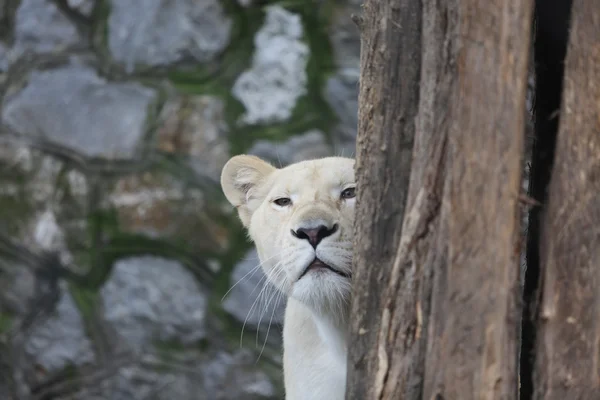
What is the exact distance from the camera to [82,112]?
361cm

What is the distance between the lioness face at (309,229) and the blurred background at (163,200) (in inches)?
44.2

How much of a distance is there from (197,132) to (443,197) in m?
2.20

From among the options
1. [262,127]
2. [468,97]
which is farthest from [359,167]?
→ [262,127]

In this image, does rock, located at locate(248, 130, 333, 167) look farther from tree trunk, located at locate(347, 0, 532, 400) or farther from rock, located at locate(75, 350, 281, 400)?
tree trunk, located at locate(347, 0, 532, 400)

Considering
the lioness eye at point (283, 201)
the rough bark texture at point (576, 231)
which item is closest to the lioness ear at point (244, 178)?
the lioness eye at point (283, 201)

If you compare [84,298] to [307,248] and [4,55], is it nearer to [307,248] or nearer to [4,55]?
[4,55]

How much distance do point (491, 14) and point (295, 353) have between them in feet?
3.81

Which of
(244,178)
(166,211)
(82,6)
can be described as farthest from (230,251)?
(82,6)

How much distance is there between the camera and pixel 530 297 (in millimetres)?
1629

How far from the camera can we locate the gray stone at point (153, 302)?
3.54 meters

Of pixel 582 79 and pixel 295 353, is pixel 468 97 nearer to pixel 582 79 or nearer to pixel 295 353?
pixel 582 79

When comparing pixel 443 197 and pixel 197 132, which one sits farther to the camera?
pixel 197 132

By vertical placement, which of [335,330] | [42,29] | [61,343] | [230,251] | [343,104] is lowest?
[61,343]

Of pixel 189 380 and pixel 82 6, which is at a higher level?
pixel 82 6
